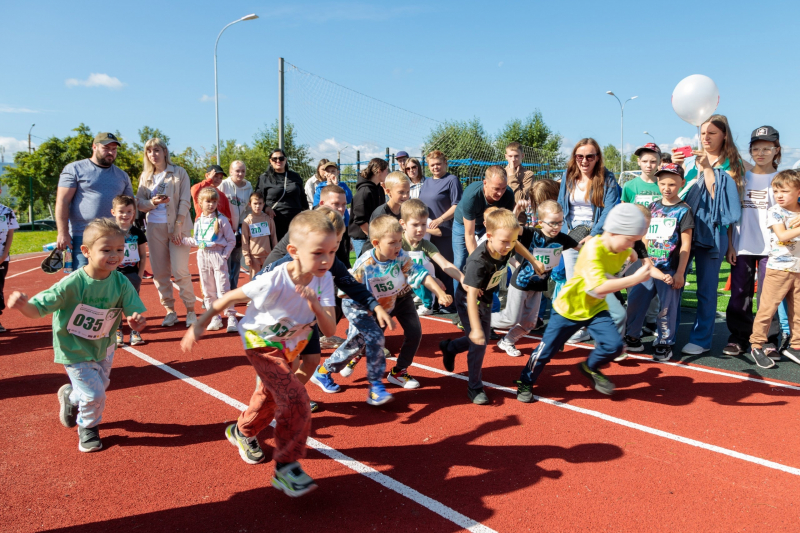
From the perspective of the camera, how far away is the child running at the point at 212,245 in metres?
7.00

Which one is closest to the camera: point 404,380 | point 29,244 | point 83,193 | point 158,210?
point 404,380

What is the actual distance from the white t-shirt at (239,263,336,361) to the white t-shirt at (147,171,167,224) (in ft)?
14.2

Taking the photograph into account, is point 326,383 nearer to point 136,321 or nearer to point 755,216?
point 136,321

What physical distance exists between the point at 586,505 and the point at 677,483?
686mm

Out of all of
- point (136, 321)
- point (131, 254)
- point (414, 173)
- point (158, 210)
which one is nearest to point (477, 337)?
point (136, 321)

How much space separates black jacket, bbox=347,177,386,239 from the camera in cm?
723

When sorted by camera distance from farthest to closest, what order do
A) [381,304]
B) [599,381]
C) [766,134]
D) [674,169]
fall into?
[766,134]
[674,169]
[381,304]
[599,381]

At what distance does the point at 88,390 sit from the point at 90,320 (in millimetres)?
495

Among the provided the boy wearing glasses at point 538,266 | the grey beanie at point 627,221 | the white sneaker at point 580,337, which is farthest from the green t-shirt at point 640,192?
the grey beanie at point 627,221

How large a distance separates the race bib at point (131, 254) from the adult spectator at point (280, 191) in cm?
216

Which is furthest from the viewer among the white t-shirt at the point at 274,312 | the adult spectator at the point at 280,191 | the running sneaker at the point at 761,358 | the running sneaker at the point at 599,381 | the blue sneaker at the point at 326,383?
the adult spectator at the point at 280,191

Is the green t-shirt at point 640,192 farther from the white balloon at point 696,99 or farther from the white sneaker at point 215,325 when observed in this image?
the white sneaker at point 215,325

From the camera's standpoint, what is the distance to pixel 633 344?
616 centimetres

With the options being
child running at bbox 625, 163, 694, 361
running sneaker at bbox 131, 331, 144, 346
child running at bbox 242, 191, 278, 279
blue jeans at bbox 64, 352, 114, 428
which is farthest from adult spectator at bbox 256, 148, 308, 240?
child running at bbox 625, 163, 694, 361
